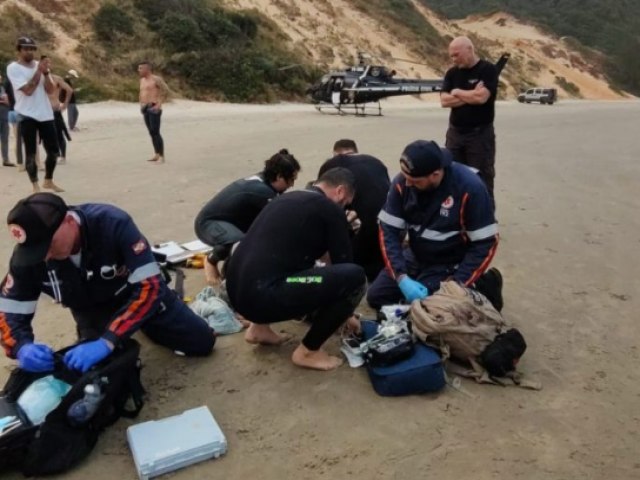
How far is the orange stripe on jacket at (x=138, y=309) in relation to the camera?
2973mm

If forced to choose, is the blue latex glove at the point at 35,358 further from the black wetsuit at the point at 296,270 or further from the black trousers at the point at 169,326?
the black wetsuit at the point at 296,270

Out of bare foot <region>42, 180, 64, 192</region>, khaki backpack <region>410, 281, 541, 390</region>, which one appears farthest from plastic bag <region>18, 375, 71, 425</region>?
bare foot <region>42, 180, 64, 192</region>

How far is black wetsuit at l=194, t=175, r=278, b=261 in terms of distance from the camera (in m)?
4.45

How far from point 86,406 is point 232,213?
2.07 m

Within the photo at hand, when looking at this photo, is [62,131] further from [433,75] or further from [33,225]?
[433,75]

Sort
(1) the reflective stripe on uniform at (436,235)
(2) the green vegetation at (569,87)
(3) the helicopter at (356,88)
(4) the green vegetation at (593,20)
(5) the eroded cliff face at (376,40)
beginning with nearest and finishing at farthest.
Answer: (1) the reflective stripe on uniform at (436,235), (3) the helicopter at (356,88), (5) the eroded cliff face at (376,40), (2) the green vegetation at (569,87), (4) the green vegetation at (593,20)

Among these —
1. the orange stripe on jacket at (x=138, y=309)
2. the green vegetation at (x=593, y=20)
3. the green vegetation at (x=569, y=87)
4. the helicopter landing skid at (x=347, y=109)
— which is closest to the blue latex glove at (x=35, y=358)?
the orange stripe on jacket at (x=138, y=309)

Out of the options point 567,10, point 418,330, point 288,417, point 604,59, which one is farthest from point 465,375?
point 567,10

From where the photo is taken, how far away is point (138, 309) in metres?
3.02

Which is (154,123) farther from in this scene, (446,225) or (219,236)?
(446,225)

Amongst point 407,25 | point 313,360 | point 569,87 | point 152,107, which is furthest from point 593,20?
point 313,360

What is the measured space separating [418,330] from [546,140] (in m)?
12.6

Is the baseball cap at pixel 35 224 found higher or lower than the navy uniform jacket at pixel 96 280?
higher

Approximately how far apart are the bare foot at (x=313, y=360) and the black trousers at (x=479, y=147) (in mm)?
2578
